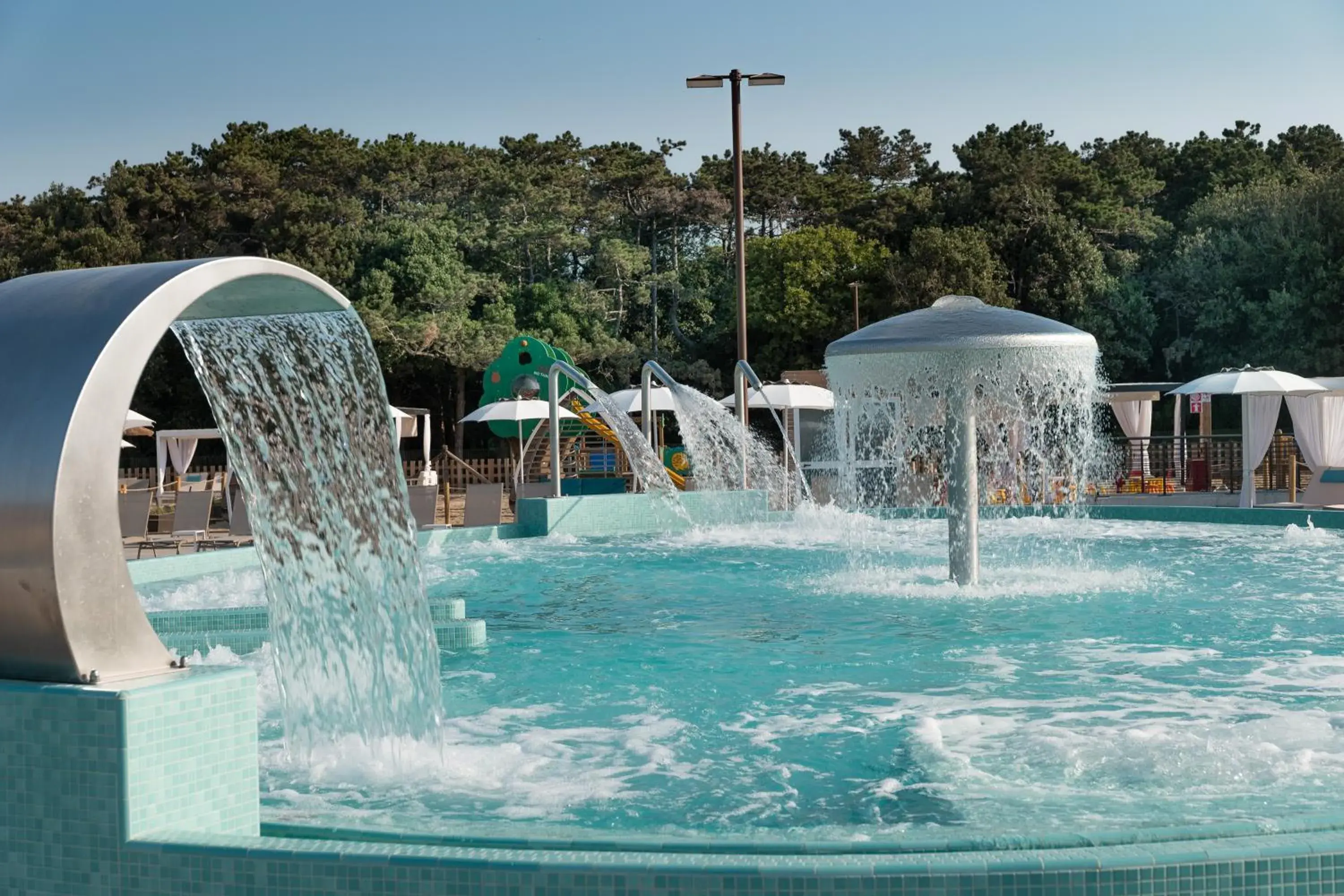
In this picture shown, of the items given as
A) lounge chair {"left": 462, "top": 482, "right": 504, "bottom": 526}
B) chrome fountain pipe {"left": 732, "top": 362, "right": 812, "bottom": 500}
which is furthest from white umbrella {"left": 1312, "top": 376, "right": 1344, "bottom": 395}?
lounge chair {"left": 462, "top": 482, "right": 504, "bottom": 526}

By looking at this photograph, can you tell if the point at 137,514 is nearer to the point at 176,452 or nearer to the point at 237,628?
the point at 237,628

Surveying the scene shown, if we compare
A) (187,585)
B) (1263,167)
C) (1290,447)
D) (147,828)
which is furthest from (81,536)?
(1263,167)

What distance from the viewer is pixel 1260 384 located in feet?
65.3

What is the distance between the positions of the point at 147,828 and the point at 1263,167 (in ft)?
134

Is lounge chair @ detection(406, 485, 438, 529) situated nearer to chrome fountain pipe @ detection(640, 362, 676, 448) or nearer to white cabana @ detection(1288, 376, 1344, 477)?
chrome fountain pipe @ detection(640, 362, 676, 448)

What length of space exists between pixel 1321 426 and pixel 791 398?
7919mm

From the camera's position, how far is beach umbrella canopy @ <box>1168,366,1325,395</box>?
19750mm

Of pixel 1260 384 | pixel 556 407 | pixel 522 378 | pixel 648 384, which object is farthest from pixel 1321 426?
pixel 522 378

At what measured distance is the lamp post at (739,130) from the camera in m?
19.2

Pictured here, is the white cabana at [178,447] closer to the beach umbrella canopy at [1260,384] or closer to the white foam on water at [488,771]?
the beach umbrella canopy at [1260,384]

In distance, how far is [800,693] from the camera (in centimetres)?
673

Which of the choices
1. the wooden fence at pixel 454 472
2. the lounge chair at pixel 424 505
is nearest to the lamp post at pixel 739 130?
the lounge chair at pixel 424 505

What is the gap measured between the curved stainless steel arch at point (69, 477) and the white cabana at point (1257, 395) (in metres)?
17.7

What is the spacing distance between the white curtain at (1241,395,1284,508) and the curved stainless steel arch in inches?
708
